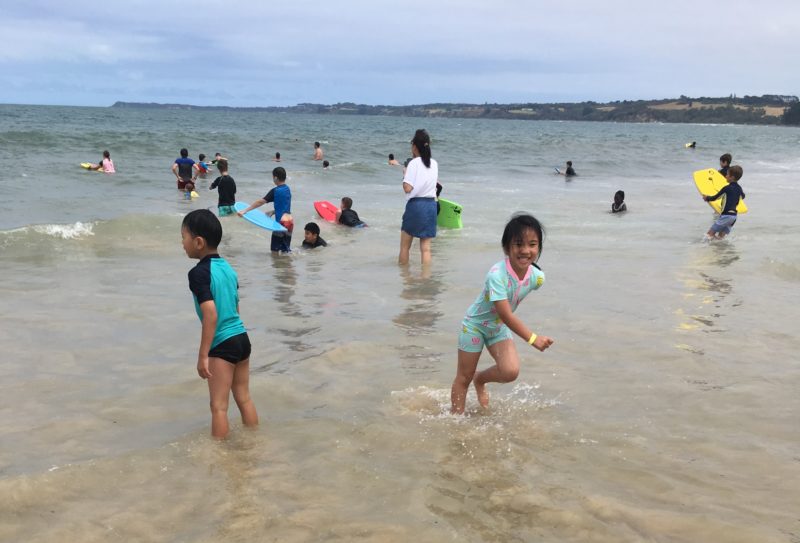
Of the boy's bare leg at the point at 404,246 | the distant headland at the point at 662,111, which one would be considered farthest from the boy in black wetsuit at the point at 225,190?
the distant headland at the point at 662,111

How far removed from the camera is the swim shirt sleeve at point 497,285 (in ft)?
13.3

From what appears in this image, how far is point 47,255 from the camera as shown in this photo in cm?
958

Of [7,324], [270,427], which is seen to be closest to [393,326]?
[270,427]

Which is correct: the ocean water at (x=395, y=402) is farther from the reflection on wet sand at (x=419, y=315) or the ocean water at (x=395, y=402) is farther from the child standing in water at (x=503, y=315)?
the child standing in water at (x=503, y=315)

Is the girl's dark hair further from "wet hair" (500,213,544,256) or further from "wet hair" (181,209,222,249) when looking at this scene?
"wet hair" (181,209,222,249)

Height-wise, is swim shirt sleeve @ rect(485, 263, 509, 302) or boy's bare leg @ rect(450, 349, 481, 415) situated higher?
swim shirt sleeve @ rect(485, 263, 509, 302)

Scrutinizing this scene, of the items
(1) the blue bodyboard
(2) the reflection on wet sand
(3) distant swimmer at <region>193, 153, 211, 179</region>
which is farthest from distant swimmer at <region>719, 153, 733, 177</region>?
(3) distant swimmer at <region>193, 153, 211, 179</region>

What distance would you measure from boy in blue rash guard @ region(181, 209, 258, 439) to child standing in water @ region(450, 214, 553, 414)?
4.27 feet

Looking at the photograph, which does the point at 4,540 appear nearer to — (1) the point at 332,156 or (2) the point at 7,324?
(2) the point at 7,324

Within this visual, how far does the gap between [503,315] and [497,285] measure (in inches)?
6.7

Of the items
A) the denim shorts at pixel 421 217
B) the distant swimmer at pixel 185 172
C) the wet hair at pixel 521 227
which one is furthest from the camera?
the distant swimmer at pixel 185 172

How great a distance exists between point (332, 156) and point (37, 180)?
56.0 ft

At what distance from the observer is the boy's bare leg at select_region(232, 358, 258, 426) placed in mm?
4141

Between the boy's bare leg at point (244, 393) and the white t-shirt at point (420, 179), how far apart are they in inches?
185
